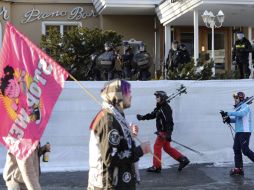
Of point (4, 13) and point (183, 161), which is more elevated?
→ point (4, 13)

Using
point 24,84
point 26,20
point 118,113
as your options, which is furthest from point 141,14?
point 118,113

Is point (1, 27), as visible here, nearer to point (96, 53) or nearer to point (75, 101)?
point (96, 53)

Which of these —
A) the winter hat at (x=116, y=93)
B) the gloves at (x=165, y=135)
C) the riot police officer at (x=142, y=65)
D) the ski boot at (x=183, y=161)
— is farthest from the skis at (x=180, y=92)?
the winter hat at (x=116, y=93)

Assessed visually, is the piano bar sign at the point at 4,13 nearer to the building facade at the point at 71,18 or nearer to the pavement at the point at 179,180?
the building facade at the point at 71,18

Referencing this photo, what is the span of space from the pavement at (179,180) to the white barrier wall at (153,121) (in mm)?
484

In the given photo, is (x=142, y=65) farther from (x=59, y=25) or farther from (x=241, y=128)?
(x=59, y=25)

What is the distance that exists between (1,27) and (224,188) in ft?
42.1

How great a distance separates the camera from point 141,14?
1986 centimetres

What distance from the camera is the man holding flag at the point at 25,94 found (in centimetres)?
582

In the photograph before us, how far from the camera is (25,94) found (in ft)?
19.2

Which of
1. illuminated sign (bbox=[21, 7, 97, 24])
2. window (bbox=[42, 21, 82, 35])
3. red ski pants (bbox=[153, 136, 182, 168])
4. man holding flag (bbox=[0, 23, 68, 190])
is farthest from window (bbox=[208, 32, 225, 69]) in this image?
man holding flag (bbox=[0, 23, 68, 190])

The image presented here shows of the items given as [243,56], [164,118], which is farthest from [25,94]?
[243,56]

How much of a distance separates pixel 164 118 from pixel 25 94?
14.2 feet

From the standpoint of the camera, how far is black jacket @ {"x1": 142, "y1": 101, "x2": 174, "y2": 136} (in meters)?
9.76
